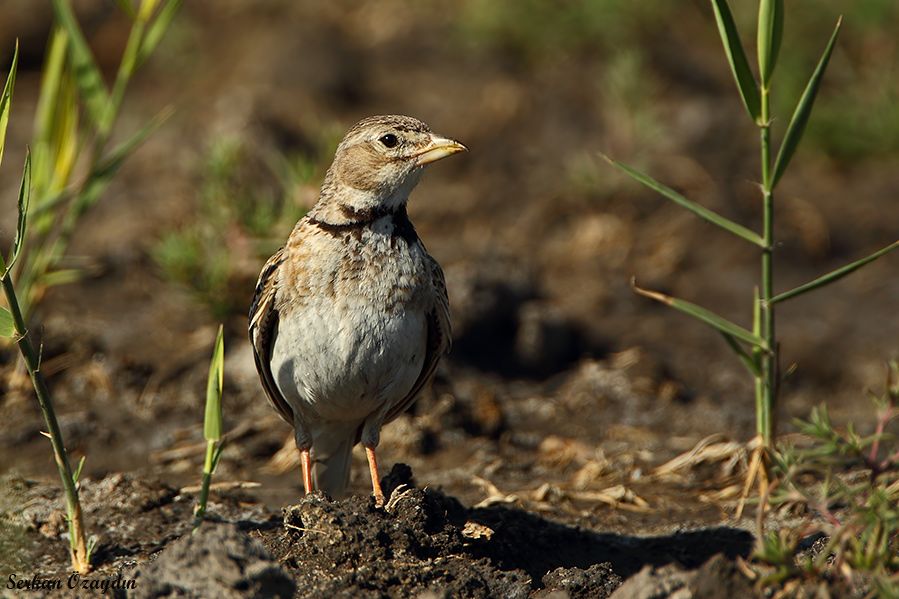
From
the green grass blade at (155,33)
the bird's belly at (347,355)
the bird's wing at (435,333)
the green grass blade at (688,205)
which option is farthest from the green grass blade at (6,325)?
the green grass blade at (155,33)

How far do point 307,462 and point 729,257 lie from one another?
4.56m

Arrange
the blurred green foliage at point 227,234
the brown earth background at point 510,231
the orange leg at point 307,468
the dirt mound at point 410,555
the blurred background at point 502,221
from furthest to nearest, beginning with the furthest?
1. the blurred green foliage at point 227,234
2. the blurred background at point 502,221
3. the brown earth background at point 510,231
4. the orange leg at point 307,468
5. the dirt mound at point 410,555

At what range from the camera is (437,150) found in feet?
18.2

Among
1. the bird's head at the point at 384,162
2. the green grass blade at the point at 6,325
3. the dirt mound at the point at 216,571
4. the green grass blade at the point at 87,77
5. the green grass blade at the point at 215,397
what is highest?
the green grass blade at the point at 87,77

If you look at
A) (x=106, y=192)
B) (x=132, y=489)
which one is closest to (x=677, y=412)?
(x=132, y=489)

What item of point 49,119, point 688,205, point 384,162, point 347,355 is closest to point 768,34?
point 688,205

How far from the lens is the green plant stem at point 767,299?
207 inches

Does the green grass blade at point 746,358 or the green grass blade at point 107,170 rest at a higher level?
the green grass blade at point 107,170

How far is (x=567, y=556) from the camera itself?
529 centimetres

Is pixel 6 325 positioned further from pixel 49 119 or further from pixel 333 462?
pixel 49 119

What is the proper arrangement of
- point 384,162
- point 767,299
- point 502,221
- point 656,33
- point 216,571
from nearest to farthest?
point 216,571, point 767,299, point 384,162, point 502,221, point 656,33

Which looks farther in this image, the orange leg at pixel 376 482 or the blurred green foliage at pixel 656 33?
the blurred green foliage at pixel 656 33

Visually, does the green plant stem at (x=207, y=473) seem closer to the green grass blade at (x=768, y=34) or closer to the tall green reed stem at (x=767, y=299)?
the tall green reed stem at (x=767, y=299)

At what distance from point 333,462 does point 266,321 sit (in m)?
0.95
